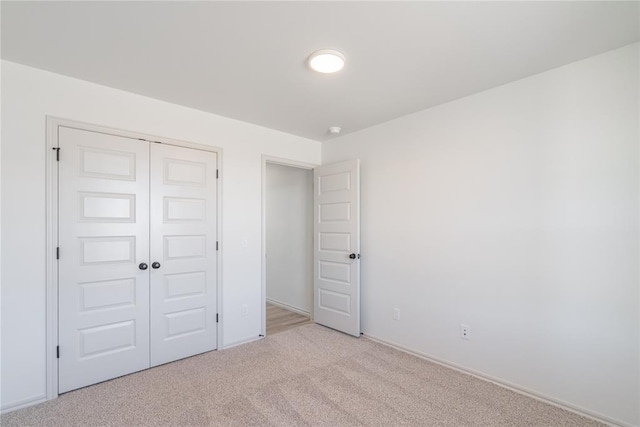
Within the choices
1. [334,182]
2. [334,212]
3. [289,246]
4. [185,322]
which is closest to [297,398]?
[185,322]

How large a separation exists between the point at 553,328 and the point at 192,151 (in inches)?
137

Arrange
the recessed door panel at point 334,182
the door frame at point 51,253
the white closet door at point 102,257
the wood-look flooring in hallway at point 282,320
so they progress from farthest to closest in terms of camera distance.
Result: the wood-look flooring in hallway at point 282,320
the recessed door panel at point 334,182
the white closet door at point 102,257
the door frame at point 51,253

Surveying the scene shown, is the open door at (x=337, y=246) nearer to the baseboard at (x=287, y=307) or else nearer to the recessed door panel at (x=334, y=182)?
the recessed door panel at (x=334, y=182)

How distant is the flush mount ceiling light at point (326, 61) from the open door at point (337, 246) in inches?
59.2

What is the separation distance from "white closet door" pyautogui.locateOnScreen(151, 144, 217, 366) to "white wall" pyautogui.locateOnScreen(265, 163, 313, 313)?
1.63m

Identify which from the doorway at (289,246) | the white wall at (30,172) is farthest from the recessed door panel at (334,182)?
the white wall at (30,172)

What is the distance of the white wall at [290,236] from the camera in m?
4.56

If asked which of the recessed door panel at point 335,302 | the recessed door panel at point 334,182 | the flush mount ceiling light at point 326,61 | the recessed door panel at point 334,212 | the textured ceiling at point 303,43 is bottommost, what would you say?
the recessed door panel at point 335,302

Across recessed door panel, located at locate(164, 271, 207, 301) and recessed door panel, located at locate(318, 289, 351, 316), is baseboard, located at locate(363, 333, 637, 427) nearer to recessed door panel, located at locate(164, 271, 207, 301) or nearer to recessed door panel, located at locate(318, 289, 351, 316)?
recessed door panel, located at locate(318, 289, 351, 316)

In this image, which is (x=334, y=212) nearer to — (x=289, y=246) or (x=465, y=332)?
(x=289, y=246)

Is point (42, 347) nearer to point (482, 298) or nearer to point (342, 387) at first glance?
point (342, 387)

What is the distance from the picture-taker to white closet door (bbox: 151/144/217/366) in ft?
9.37

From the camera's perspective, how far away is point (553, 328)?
2.26 meters

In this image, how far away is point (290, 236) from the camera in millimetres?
4883
